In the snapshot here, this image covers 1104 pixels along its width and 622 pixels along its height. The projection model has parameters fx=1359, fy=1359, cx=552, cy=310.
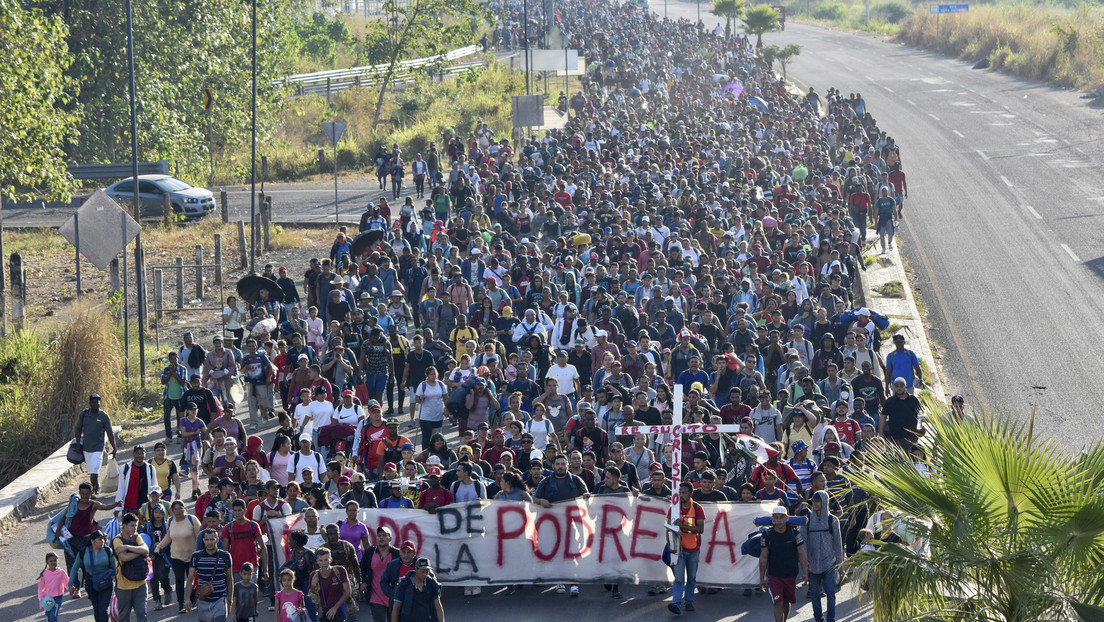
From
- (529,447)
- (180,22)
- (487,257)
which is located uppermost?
(180,22)

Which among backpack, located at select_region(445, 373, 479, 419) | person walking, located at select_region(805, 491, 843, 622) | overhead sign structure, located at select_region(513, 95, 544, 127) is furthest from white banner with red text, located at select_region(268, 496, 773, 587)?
overhead sign structure, located at select_region(513, 95, 544, 127)

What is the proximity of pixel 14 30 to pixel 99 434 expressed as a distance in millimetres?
11861

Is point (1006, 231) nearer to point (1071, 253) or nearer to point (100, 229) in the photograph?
point (1071, 253)

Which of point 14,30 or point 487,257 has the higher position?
point 14,30

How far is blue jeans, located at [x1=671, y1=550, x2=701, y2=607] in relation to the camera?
506 inches

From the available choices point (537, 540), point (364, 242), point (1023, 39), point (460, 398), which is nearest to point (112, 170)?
point (364, 242)

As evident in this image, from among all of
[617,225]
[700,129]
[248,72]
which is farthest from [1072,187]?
[248,72]

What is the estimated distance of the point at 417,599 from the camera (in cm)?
1148

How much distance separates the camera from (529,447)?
47.8 ft

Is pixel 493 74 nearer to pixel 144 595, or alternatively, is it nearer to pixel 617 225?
pixel 617 225

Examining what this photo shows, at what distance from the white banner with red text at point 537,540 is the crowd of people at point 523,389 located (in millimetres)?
178

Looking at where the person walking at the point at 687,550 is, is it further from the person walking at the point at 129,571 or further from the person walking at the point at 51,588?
the person walking at the point at 51,588

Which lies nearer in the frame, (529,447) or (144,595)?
(144,595)

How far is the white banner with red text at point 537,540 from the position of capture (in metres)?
13.3
